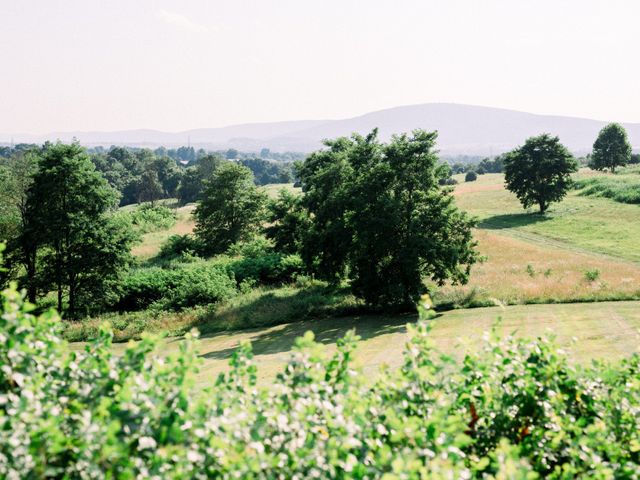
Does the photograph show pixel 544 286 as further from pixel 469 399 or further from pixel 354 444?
pixel 354 444

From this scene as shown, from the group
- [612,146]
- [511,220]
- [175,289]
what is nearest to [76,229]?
[175,289]

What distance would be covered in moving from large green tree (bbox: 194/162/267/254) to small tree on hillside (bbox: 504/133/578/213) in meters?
32.9

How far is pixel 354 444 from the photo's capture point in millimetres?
4512

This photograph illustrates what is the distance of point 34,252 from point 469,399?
38.6m

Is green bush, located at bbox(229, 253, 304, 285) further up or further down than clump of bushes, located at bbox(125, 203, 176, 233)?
further up

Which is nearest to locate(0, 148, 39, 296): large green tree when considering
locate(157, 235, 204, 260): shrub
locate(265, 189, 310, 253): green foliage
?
locate(157, 235, 204, 260): shrub

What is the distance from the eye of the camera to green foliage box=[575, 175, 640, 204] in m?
64.3

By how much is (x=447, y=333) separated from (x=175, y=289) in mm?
21311

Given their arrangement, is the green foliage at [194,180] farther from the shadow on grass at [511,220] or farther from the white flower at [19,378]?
the white flower at [19,378]

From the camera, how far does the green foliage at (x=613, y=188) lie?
2532 inches

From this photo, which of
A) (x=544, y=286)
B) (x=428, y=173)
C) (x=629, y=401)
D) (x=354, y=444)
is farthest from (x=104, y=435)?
(x=544, y=286)

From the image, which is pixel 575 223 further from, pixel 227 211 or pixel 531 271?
pixel 227 211

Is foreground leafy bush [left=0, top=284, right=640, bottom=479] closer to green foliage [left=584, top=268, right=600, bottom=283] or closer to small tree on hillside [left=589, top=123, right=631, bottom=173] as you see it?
green foliage [left=584, top=268, right=600, bottom=283]

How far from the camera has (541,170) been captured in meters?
63.9
